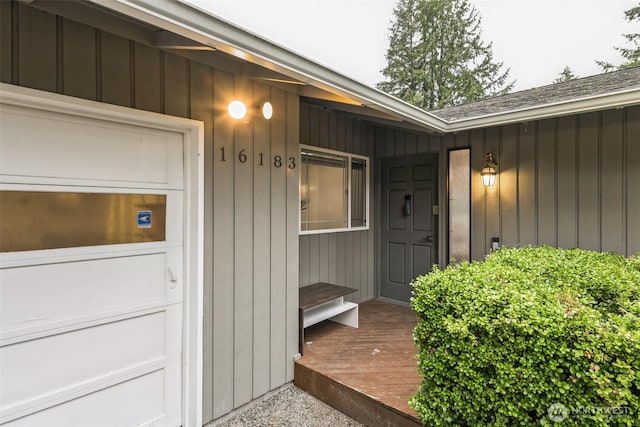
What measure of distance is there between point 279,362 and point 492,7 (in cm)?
1623

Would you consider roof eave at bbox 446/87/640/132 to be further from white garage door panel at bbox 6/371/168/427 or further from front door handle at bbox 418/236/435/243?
white garage door panel at bbox 6/371/168/427

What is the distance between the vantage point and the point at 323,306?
3.56 meters

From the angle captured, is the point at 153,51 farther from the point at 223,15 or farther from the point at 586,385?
the point at 586,385

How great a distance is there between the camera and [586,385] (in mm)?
1360

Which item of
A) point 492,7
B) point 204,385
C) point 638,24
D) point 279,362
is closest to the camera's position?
point 204,385

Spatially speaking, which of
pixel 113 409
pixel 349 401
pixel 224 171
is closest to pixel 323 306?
pixel 349 401

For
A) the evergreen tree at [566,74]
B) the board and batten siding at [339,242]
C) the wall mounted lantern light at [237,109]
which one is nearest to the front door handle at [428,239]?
the board and batten siding at [339,242]

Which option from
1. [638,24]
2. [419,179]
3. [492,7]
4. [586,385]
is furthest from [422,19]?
[586,385]

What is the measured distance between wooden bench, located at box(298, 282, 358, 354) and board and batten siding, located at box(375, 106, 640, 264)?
173 cm

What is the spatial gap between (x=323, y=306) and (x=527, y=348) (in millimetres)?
2328

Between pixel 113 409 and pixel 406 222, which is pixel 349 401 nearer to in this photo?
pixel 113 409

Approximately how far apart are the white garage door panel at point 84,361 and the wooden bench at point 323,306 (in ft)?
3.92

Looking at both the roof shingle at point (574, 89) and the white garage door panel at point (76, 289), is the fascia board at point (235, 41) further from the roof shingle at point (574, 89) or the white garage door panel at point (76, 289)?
the roof shingle at point (574, 89)

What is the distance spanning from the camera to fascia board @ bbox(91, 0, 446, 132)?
1.32 m
